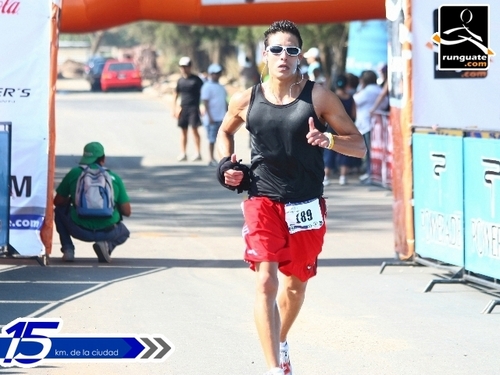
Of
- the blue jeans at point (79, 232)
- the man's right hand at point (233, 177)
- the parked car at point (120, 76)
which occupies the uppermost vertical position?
the parked car at point (120, 76)

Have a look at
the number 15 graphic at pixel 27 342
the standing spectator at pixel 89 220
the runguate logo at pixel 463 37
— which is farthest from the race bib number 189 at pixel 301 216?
the runguate logo at pixel 463 37

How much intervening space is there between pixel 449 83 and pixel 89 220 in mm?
3756

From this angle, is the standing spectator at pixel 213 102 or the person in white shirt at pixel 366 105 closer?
the person in white shirt at pixel 366 105

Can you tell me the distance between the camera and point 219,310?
29.7 ft

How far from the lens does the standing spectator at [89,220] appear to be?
444 inches

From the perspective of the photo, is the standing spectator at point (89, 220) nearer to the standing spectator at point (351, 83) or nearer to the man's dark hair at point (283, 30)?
the man's dark hair at point (283, 30)

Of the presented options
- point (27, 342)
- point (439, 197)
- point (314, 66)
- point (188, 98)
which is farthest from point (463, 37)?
point (188, 98)

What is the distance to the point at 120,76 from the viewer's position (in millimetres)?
59500

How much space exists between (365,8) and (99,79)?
47.3 metres

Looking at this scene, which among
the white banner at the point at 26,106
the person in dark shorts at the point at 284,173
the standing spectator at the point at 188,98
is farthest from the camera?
the standing spectator at the point at 188,98

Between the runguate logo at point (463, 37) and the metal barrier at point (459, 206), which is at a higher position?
the runguate logo at point (463, 37)

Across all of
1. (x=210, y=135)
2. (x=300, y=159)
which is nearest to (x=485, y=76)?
(x=300, y=159)

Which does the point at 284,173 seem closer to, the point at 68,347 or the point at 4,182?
the point at 68,347

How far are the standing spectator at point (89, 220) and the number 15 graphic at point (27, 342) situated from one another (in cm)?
314
